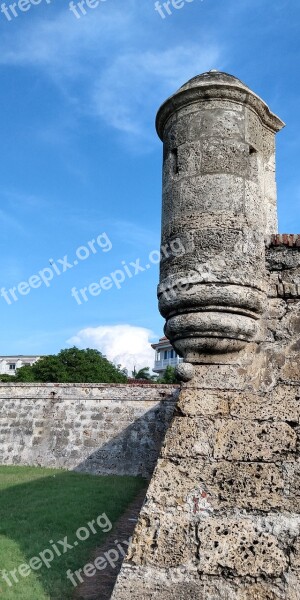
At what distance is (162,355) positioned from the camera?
53500 millimetres

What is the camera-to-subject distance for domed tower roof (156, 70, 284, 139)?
425 centimetres

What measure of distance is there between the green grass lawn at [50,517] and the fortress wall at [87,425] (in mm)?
994

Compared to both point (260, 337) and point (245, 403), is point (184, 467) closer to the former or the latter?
point (245, 403)

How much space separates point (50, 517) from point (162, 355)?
46.4 meters

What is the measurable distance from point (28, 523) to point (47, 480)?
467cm

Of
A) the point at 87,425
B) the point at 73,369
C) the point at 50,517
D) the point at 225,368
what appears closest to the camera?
the point at 225,368

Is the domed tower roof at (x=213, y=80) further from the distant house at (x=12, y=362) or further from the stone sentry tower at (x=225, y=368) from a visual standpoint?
the distant house at (x=12, y=362)

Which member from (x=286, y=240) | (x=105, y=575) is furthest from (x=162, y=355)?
(x=286, y=240)

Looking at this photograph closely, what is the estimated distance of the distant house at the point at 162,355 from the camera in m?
50.3

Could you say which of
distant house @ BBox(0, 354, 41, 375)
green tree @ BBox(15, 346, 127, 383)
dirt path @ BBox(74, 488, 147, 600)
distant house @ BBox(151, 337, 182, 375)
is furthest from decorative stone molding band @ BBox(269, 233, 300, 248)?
distant house @ BBox(0, 354, 41, 375)

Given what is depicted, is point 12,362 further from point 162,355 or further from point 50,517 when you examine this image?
point 50,517

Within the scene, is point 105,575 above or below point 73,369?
below

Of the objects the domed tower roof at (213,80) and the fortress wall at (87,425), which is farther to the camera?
the fortress wall at (87,425)

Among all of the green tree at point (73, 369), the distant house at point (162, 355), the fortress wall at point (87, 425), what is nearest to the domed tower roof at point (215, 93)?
the fortress wall at point (87, 425)
